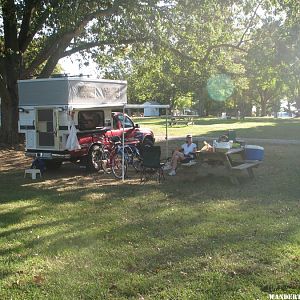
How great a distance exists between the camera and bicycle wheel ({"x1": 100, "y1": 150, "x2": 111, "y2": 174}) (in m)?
13.3

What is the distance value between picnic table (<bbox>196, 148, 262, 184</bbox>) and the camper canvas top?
3.94 metres

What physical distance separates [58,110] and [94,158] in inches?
69.1

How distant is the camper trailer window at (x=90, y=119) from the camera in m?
13.4

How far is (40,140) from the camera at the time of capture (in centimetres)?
1366

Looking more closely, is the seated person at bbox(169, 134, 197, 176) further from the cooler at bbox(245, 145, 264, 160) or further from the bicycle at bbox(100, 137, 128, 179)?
the cooler at bbox(245, 145, 264, 160)

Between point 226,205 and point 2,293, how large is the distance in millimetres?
4898

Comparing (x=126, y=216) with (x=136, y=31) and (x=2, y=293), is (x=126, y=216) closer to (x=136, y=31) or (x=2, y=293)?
(x=2, y=293)

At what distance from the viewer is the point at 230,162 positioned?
11.3m

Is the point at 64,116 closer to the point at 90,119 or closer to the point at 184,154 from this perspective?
the point at 90,119

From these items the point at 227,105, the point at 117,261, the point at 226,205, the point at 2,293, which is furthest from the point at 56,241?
the point at 227,105

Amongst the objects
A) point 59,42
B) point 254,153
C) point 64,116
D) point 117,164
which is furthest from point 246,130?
point 64,116

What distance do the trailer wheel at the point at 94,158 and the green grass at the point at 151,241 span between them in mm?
2469

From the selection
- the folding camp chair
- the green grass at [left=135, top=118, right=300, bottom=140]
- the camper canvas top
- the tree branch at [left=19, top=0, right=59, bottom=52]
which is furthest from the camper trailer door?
the green grass at [left=135, top=118, right=300, bottom=140]

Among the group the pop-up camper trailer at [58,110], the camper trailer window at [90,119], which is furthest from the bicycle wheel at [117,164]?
the camper trailer window at [90,119]
